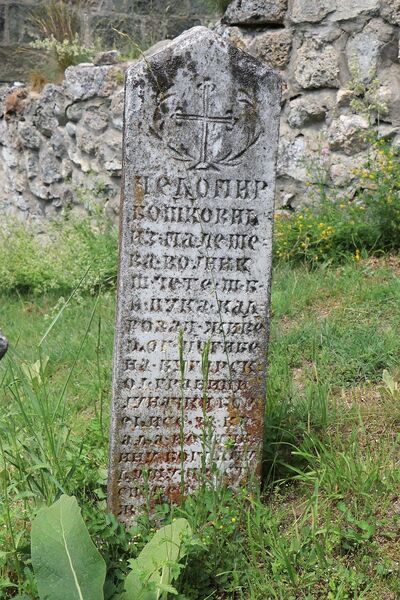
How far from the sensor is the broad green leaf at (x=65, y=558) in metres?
2.32

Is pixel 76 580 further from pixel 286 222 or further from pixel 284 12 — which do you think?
pixel 284 12

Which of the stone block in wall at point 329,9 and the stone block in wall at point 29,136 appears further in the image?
the stone block in wall at point 29,136

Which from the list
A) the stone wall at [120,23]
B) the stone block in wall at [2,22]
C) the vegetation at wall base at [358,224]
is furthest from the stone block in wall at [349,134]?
the stone block in wall at [2,22]

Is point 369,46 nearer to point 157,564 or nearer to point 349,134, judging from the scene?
point 349,134

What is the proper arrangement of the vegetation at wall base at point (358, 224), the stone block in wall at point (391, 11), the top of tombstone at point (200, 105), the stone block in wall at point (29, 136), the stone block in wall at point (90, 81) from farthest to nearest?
the stone block in wall at point (29, 136)
the stone block in wall at point (90, 81)
the stone block in wall at point (391, 11)
the vegetation at wall base at point (358, 224)
the top of tombstone at point (200, 105)

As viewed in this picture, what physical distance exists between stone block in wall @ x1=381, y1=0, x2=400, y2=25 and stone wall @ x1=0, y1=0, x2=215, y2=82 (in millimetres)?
3326

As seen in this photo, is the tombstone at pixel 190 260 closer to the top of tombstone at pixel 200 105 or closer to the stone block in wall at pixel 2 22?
the top of tombstone at pixel 200 105

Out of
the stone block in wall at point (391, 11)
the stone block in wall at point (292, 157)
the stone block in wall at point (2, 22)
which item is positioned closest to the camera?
the stone block in wall at point (391, 11)

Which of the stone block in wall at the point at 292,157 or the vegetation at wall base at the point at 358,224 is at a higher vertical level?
the stone block in wall at the point at 292,157

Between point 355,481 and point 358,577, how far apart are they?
373 mm

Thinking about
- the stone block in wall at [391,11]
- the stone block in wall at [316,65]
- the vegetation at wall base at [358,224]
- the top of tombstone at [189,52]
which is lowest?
the vegetation at wall base at [358,224]

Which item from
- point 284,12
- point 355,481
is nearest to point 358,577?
point 355,481

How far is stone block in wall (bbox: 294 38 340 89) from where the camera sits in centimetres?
559

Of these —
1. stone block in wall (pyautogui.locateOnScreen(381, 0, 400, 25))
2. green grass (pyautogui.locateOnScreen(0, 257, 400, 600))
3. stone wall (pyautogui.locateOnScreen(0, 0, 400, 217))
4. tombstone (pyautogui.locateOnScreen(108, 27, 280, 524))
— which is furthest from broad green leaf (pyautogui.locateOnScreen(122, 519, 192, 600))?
stone block in wall (pyautogui.locateOnScreen(381, 0, 400, 25))
